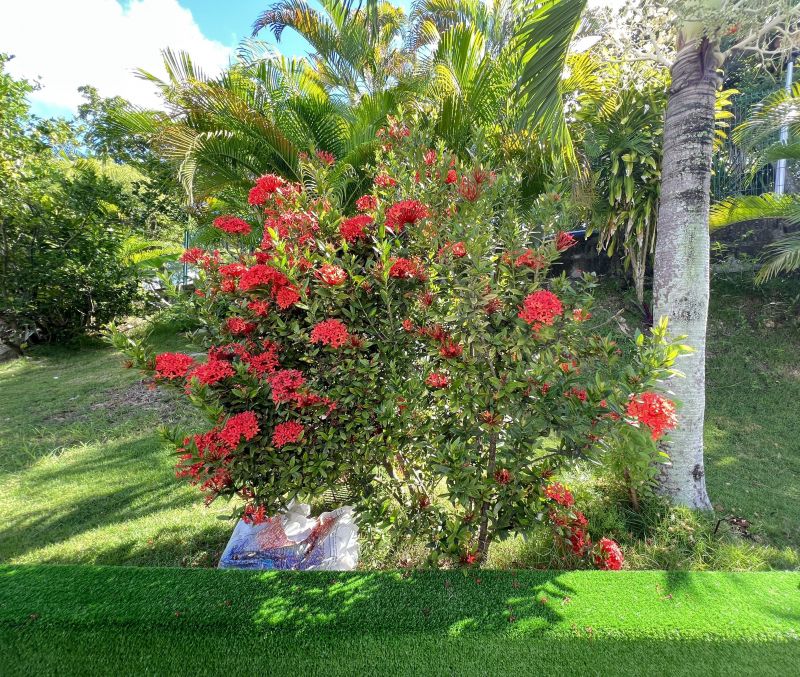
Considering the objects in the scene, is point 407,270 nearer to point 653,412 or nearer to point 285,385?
point 285,385

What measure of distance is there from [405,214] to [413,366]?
75cm

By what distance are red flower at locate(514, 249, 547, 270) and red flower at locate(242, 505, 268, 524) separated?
1667mm

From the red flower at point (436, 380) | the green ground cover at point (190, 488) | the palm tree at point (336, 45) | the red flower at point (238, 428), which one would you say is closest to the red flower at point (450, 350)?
the red flower at point (436, 380)

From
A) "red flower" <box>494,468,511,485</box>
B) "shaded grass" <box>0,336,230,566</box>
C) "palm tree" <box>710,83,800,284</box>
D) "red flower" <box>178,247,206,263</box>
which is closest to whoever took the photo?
"red flower" <box>494,468,511,485</box>

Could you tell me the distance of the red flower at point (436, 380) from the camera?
1.87 m

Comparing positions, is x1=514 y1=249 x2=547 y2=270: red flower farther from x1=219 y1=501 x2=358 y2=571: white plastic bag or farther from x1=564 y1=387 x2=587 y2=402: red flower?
x1=219 y1=501 x2=358 y2=571: white plastic bag

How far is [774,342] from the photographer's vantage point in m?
5.78

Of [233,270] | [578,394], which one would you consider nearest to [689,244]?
[578,394]

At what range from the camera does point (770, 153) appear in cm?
486

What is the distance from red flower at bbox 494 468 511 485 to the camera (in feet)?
5.91

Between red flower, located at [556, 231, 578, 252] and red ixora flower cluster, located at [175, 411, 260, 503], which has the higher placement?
red flower, located at [556, 231, 578, 252]

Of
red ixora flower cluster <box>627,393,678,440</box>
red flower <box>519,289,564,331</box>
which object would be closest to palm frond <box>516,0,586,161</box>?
red flower <box>519,289,564,331</box>

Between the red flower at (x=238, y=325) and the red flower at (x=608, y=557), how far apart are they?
2070 mm

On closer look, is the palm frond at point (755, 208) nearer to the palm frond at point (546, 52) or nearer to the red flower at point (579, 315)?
the palm frond at point (546, 52)
